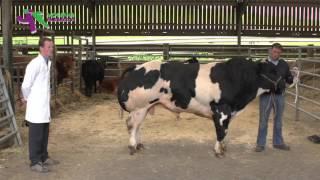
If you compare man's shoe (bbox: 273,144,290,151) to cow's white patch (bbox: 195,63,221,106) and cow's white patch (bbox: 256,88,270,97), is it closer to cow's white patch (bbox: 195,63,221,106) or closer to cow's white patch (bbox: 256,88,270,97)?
→ cow's white patch (bbox: 256,88,270,97)

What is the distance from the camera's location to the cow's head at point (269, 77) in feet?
A: 25.9

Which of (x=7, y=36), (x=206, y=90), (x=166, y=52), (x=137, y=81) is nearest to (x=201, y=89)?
(x=206, y=90)

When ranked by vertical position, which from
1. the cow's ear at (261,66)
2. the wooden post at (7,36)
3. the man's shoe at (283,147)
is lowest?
the man's shoe at (283,147)

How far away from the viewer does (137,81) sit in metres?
7.94

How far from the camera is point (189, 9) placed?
67.7 ft

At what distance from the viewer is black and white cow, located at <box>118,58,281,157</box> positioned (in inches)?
306

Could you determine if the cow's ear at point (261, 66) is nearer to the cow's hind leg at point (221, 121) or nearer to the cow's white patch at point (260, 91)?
the cow's white patch at point (260, 91)

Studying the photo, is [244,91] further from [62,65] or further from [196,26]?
[196,26]

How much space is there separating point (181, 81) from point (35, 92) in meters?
2.28

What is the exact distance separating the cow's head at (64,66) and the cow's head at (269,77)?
8.03 meters

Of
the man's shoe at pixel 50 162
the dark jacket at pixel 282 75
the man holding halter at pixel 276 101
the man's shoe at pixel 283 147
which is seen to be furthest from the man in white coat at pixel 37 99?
the man's shoe at pixel 283 147

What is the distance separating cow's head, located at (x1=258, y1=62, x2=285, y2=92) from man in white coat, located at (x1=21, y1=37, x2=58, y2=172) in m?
3.20

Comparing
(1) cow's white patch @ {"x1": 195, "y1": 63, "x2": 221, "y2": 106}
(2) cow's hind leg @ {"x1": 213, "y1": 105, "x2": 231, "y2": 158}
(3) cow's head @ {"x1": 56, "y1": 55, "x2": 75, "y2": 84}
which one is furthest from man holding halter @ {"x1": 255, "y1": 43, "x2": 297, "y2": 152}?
(3) cow's head @ {"x1": 56, "y1": 55, "x2": 75, "y2": 84}

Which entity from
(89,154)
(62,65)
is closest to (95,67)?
(62,65)
